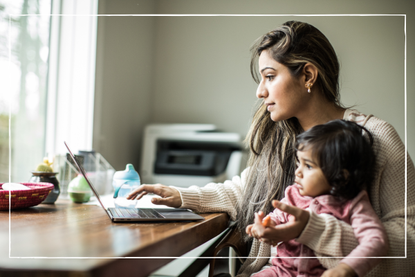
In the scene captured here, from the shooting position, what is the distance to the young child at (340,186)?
25.4 inches

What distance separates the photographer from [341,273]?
61cm

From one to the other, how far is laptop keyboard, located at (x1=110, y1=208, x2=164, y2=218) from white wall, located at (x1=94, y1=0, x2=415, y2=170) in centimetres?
14

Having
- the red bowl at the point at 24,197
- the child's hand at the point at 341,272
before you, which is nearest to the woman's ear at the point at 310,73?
the child's hand at the point at 341,272

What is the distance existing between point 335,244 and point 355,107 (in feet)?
1.12

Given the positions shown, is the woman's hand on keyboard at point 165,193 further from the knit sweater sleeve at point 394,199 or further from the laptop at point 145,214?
the knit sweater sleeve at point 394,199

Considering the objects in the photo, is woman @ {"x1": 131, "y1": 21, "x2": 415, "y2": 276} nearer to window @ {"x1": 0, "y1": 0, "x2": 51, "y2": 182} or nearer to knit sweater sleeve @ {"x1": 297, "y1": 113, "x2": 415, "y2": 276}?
knit sweater sleeve @ {"x1": 297, "y1": 113, "x2": 415, "y2": 276}

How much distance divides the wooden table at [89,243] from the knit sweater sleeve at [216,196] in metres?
0.05

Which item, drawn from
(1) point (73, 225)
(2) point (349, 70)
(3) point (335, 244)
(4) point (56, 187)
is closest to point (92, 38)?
(4) point (56, 187)

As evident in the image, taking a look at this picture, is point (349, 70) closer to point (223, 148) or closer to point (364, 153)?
point (364, 153)

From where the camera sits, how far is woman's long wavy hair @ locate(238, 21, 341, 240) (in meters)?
0.78

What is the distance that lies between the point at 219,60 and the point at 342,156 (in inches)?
16.0

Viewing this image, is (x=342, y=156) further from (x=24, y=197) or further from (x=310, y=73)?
(x=24, y=197)

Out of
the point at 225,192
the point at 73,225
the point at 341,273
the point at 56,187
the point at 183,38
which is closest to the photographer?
the point at 341,273

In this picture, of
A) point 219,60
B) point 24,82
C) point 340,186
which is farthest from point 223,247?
point 24,82
